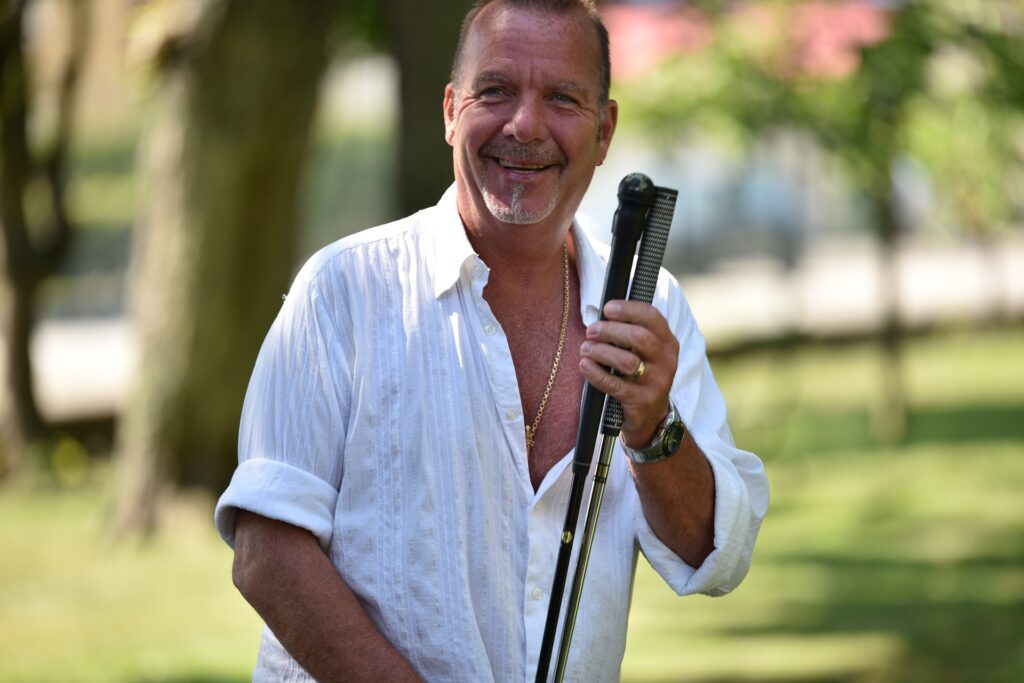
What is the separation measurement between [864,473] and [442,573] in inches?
378

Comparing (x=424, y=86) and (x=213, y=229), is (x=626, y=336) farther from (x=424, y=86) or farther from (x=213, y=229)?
(x=213, y=229)

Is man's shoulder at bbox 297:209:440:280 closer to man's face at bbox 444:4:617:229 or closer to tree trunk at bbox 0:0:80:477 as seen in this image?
man's face at bbox 444:4:617:229

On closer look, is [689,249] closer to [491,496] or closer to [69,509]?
[69,509]

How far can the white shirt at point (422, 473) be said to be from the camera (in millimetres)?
2408

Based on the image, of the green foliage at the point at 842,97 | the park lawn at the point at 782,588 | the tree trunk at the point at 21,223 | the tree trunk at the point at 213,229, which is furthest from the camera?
the tree trunk at the point at 21,223

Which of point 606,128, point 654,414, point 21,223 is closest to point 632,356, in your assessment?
point 654,414

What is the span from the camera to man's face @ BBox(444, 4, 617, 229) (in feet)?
8.18

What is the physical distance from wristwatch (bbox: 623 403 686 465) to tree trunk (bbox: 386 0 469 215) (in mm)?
3019

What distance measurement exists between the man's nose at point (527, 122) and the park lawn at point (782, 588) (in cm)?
456

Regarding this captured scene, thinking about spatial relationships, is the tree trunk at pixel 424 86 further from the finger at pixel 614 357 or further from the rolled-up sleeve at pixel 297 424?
the finger at pixel 614 357

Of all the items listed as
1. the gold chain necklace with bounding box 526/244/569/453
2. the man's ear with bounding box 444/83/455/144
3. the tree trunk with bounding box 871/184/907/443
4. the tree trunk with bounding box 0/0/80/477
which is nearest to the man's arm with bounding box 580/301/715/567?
the gold chain necklace with bounding box 526/244/569/453

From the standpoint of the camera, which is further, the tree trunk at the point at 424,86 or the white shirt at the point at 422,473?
the tree trunk at the point at 424,86

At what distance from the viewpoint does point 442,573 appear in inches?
95.4

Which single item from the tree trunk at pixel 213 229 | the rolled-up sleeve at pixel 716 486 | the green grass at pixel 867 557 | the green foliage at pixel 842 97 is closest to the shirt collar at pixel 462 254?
the rolled-up sleeve at pixel 716 486
